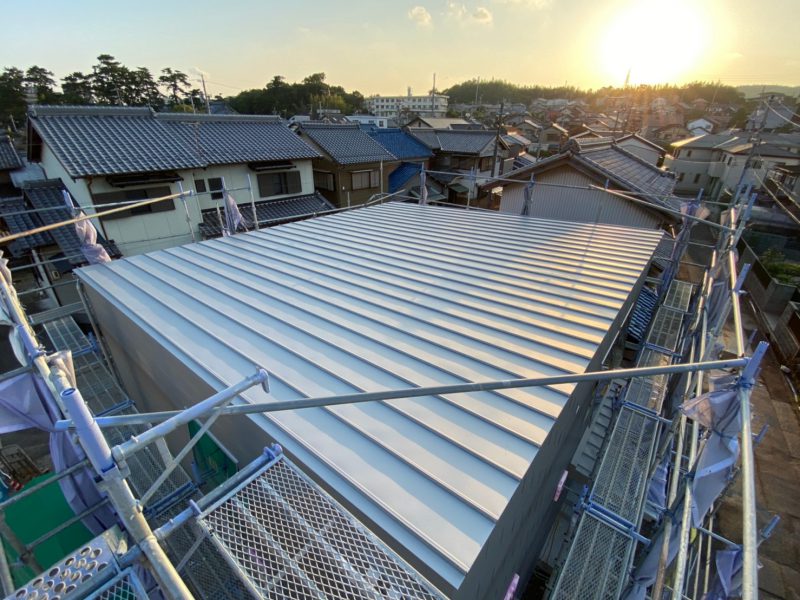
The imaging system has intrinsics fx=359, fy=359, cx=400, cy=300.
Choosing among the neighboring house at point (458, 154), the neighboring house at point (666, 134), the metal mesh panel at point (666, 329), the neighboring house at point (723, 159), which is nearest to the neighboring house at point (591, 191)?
the metal mesh panel at point (666, 329)

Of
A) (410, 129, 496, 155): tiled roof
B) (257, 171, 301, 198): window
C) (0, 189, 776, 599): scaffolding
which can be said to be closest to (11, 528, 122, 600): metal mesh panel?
(0, 189, 776, 599): scaffolding

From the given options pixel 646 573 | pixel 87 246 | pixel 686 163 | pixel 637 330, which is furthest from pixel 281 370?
pixel 686 163

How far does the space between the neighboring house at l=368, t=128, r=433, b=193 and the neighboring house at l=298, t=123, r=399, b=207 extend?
8.85ft

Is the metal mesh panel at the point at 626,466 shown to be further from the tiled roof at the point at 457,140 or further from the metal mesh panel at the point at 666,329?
the tiled roof at the point at 457,140

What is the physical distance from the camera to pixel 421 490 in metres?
2.44

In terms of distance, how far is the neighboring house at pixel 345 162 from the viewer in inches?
774

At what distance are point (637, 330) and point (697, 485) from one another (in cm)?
820

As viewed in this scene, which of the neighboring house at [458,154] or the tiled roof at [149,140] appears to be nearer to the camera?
the tiled roof at [149,140]

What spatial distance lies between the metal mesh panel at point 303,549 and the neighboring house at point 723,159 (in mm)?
34351

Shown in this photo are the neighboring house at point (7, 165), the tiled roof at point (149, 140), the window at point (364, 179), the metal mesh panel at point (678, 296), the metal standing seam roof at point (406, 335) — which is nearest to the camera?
the metal standing seam roof at point (406, 335)

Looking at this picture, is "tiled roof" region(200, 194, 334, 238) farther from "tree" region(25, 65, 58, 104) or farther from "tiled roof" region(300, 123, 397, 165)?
"tree" region(25, 65, 58, 104)

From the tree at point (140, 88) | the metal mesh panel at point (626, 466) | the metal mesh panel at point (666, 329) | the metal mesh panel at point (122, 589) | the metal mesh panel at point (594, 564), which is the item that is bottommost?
the metal mesh panel at point (594, 564)

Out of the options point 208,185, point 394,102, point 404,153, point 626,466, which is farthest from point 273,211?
point 394,102

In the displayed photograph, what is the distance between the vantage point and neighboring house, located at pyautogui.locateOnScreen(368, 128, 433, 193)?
2437cm
